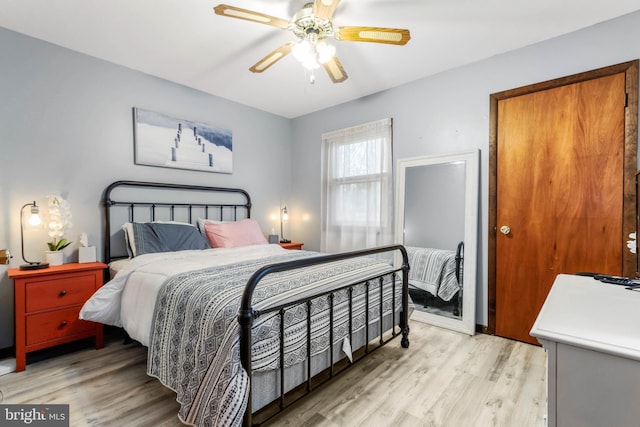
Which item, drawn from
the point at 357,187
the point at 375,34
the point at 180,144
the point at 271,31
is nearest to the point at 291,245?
the point at 357,187

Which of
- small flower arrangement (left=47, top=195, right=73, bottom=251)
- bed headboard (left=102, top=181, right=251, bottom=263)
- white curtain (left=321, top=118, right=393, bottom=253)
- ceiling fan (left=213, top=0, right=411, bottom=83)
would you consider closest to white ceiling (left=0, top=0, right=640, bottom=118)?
ceiling fan (left=213, top=0, right=411, bottom=83)

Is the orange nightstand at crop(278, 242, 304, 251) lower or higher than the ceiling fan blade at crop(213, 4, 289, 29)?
lower

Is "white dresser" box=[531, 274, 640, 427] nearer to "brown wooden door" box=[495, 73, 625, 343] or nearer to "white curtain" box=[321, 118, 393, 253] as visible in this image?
"brown wooden door" box=[495, 73, 625, 343]

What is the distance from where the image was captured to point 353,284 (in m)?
1.83

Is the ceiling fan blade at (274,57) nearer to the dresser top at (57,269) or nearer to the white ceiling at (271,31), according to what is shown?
the white ceiling at (271,31)

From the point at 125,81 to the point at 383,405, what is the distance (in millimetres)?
3374

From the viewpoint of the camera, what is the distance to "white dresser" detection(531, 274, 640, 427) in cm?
68

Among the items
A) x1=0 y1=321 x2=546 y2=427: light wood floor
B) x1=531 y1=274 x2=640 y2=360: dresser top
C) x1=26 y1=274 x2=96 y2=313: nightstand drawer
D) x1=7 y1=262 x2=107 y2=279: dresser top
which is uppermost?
x1=531 y1=274 x2=640 y2=360: dresser top

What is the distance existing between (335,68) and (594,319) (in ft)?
6.63

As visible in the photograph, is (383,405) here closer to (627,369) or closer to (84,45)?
(627,369)

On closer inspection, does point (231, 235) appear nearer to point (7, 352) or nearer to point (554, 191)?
point (7, 352)

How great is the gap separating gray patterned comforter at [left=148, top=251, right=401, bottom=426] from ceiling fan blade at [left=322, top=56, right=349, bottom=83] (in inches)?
56.6

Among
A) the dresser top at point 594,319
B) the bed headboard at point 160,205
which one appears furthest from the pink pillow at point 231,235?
the dresser top at point 594,319

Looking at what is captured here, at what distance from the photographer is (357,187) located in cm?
360
